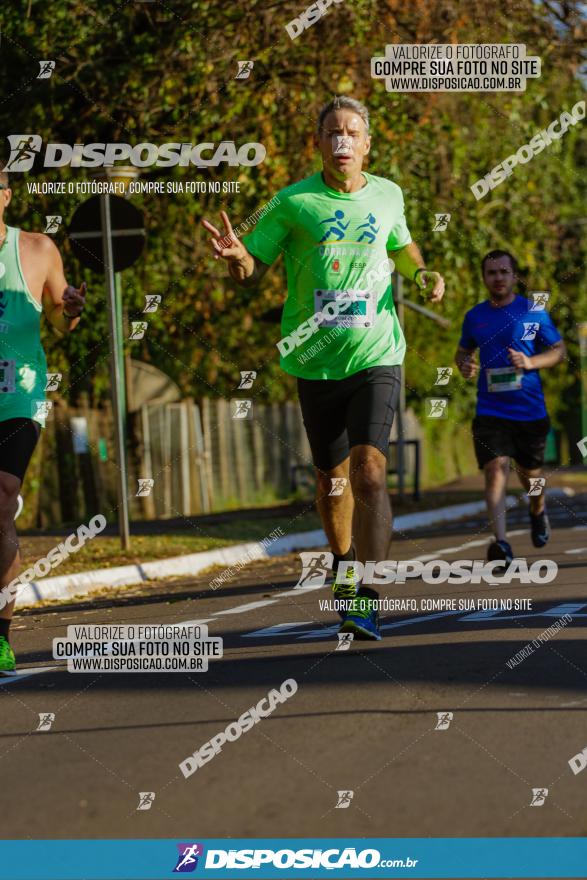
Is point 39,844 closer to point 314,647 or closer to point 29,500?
point 314,647

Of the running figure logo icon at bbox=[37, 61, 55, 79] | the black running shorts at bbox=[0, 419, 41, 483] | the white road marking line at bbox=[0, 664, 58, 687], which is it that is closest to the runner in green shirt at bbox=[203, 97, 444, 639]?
the black running shorts at bbox=[0, 419, 41, 483]

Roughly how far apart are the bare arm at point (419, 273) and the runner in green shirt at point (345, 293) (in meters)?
0.01

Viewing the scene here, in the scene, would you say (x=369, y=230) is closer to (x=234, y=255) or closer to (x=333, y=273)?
(x=333, y=273)

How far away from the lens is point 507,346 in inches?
403

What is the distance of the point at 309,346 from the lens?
705 cm

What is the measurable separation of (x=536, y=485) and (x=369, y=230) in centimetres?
430

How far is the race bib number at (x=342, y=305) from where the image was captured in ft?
22.9

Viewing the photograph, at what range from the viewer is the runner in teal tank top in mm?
6617

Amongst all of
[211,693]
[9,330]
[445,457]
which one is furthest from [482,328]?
[445,457]

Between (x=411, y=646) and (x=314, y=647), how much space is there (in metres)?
0.43

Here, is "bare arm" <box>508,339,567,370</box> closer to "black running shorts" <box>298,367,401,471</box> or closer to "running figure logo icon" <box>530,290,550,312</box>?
"running figure logo icon" <box>530,290,550,312</box>

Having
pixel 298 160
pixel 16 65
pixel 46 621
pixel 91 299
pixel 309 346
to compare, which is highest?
pixel 16 65

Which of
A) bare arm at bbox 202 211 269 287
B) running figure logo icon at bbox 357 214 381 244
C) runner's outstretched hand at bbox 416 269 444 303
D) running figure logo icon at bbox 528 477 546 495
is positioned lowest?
running figure logo icon at bbox 528 477 546 495

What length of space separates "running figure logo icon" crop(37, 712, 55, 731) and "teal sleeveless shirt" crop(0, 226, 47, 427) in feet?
5.05
